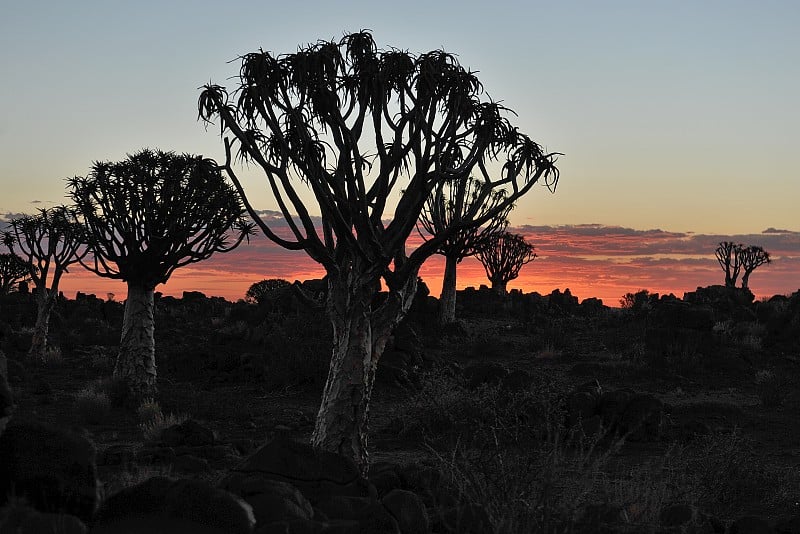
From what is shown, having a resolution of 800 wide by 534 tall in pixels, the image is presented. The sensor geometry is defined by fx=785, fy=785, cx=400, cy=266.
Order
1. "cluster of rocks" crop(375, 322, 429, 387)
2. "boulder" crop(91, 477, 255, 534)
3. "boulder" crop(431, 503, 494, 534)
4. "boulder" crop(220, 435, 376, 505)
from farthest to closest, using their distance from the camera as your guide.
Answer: "cluster of rocks" crop(375, 322, 429, 387) → "boulder" crop(220, 435, 376, 505) → "boulder" crop(431, 503, 494, 534) → "boulder" crop(91, 477, 255, 534)

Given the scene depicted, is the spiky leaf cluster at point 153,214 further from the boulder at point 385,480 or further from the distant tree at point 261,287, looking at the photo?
the distant tree at point 261,287

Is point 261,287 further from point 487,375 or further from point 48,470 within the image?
point 48,470

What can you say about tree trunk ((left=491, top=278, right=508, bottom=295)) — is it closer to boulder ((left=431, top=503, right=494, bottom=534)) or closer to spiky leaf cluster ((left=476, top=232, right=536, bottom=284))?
spiky leaf cluster ((left=476, top=232, right=536, bottom=284))

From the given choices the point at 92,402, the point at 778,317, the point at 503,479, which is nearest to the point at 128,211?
the point at 92,402

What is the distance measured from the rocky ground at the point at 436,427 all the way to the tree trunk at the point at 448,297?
0.79 metres

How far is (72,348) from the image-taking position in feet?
87.6

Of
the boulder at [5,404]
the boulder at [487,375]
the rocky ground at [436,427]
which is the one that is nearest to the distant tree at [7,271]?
the rocky ground at [436,427]

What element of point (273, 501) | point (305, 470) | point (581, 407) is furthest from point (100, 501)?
point (581, 407)

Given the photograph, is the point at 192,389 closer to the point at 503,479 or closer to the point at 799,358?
the point at 503,479

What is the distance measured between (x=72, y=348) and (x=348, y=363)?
19.6 m

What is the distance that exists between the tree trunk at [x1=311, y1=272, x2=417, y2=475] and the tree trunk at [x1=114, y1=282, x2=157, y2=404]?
8.27 metres

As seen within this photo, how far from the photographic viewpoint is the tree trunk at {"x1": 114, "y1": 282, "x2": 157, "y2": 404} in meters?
17.3

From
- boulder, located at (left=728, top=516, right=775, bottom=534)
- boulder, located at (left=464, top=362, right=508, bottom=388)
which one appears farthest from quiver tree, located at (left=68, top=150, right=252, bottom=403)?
boulder, located at (left=728, top=516, right=775, bottom=534)

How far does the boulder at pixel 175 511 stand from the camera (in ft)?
16.0
